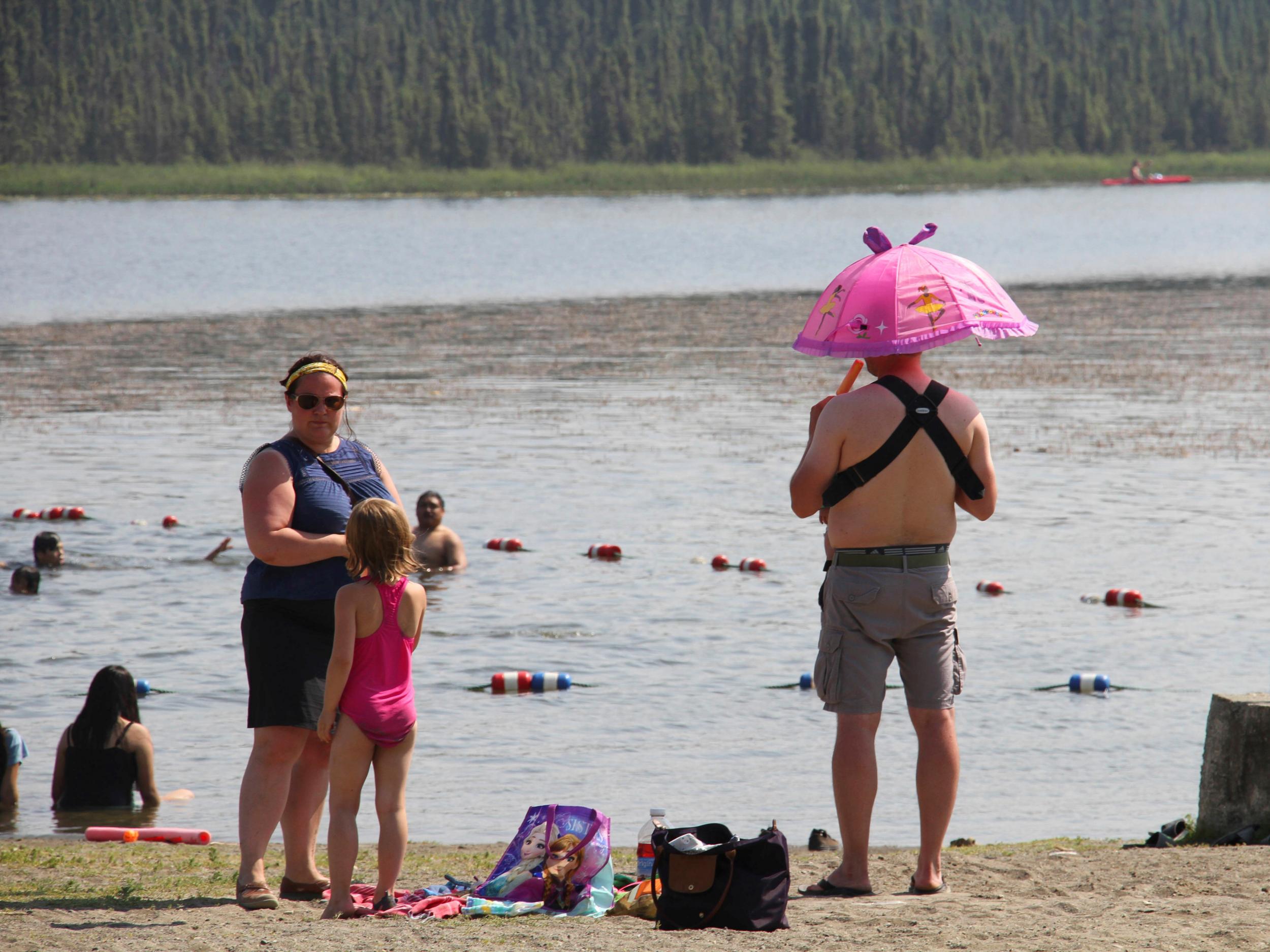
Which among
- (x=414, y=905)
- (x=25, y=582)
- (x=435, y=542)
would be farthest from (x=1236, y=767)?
(x=25, y=582)

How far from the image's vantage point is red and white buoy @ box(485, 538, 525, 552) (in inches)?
645

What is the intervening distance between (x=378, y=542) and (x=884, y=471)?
1732mm

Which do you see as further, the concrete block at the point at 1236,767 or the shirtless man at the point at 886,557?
the concrete block at the point at 1236,767

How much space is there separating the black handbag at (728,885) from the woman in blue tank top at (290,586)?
4.59ft

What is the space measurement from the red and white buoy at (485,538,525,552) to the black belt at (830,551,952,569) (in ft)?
35.2

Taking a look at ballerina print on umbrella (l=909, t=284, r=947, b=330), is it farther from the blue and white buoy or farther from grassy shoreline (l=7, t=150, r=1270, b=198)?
grassy shoreline (l=7, t=150, r=1270, b=198)

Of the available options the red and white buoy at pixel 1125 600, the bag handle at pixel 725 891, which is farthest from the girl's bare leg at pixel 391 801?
the red and white buoy at pixel 1125 600

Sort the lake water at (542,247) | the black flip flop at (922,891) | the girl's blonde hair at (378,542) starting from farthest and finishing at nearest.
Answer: the lake water at (542,247), the black flip flop at (922,891), the girl's blonde hair at (378,542)

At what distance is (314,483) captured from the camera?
604 cm

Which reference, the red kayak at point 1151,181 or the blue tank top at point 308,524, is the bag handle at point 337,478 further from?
the red kayak at point 1151,181

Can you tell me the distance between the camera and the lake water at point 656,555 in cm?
1019

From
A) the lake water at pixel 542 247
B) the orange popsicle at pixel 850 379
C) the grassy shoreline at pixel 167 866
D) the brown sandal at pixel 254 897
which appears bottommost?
the grassy shoreline at pixel 167 866

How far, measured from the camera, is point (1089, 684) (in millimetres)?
11648

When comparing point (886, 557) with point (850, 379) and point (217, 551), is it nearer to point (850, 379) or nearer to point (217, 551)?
point (850, 379)
